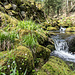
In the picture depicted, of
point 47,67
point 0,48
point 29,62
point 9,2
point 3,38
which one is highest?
point 9,2

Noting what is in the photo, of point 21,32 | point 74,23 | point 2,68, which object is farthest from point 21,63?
point 74,23

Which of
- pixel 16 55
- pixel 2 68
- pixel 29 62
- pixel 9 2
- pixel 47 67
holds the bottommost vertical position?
pixel 47 67

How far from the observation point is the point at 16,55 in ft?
4.70

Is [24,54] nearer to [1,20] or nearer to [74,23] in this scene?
[1,20]

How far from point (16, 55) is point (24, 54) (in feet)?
0.64

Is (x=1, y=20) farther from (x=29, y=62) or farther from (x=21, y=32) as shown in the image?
(x=29, y=62)

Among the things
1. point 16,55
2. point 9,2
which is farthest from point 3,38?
point 9,2

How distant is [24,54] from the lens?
155cm

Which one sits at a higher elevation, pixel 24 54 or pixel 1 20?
pixel 1 20

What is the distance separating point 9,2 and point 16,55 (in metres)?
7.73

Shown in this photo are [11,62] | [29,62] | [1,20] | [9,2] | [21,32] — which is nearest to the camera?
[11,62]

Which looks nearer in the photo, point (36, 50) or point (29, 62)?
point (29, 62)

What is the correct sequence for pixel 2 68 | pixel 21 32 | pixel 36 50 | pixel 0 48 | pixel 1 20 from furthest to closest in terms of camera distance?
pixel 1 20 < pixel 21 32 < pixel 36 50 < pixel 0 48 < pixel 2 68

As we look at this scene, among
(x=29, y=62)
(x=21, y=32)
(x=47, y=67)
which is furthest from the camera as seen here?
(x=21, y=32)
